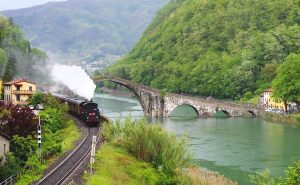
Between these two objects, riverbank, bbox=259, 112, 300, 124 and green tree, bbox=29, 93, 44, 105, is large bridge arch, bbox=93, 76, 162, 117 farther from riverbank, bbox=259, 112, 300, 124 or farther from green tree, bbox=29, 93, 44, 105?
green tree, bbox=29, 93, 44, 105

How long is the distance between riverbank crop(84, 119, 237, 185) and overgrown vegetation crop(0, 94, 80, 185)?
4.06m

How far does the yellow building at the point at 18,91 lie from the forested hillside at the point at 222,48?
191 feet

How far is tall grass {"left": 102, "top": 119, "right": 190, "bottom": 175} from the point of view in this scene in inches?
1694

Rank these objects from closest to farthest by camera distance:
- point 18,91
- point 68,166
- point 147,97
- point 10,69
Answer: point 68,166
point 18,91
point 10,69
point 147,97

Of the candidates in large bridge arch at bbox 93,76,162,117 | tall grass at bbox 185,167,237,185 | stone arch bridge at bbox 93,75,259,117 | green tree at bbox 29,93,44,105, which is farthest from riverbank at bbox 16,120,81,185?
large bridge arch at bbox 93,76,162,117

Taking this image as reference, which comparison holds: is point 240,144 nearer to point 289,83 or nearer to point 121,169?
point 121,169

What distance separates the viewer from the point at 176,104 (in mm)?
111938

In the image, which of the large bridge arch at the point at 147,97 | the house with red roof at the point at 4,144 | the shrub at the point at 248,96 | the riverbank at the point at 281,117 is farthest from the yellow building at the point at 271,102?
the house with red roof at the point at 4,144

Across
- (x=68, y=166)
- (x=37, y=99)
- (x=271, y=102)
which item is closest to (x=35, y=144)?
(x=68, y=166)

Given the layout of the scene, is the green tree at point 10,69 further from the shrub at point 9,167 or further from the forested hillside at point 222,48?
the shrub at point 9,167

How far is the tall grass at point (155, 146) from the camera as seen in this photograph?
43.0m

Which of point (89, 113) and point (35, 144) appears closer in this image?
point (35, 144)

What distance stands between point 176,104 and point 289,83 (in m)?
23.9

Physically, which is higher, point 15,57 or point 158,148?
point 15,57
